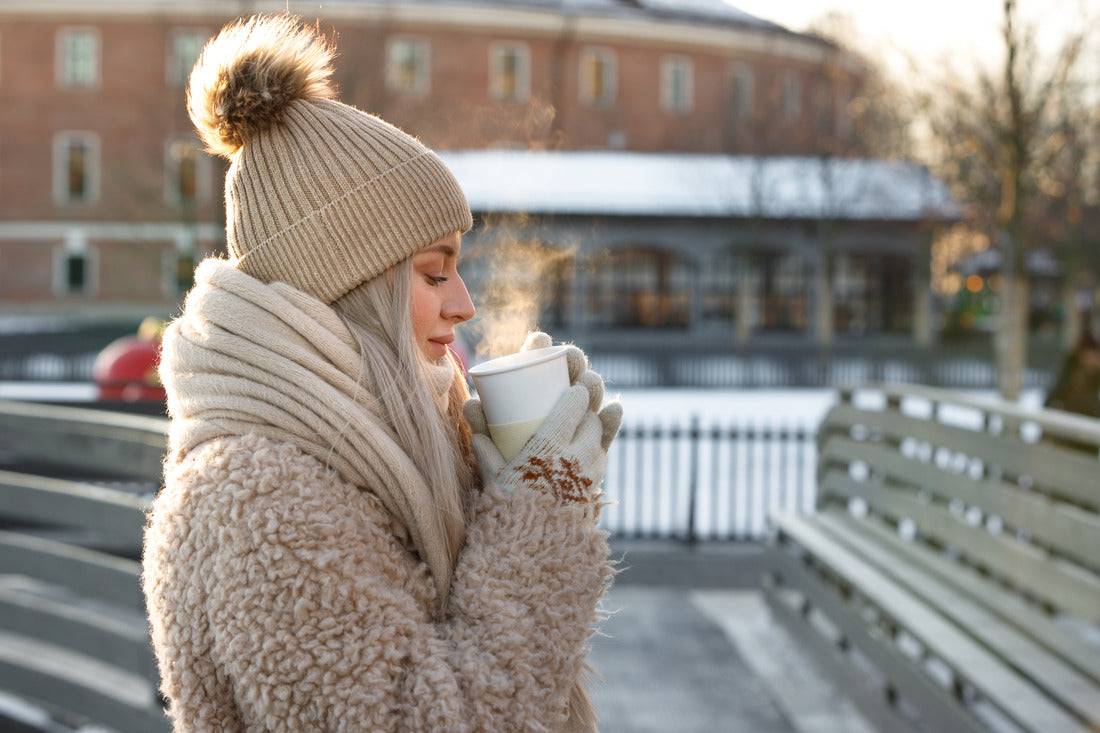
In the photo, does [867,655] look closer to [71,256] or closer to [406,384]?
[406,384]

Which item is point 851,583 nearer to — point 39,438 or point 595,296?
point 39,438

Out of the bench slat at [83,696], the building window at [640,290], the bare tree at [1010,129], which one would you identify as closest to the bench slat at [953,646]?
the bench slat at [83,696]

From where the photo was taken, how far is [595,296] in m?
29.1

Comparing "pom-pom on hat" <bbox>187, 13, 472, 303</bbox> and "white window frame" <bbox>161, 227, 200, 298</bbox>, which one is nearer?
"pom-pom on hat" <bbox>187, 13, 472, 303</bbox>

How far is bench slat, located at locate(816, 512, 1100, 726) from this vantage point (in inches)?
110

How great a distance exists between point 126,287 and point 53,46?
9.21 metres

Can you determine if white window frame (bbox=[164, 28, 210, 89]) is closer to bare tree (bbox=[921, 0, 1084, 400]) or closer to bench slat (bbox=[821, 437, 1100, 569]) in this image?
bare tree (bbox=[921, 0, 1084, 400])

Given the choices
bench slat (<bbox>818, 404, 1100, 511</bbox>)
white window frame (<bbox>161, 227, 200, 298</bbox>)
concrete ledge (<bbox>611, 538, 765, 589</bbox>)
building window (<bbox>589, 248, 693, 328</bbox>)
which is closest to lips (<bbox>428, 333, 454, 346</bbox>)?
bench slat (<bbox>818, 404, 1100, 511</bbox>)

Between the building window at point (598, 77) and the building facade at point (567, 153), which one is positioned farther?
the building window at point (598, 77)

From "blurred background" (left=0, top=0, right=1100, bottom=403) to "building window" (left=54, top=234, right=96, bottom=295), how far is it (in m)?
0.11

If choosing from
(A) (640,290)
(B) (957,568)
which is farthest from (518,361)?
(A) (640,290)

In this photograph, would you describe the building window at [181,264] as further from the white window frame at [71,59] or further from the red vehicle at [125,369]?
the red vehicle at [125,369]

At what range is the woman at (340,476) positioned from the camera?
1320 millimetres

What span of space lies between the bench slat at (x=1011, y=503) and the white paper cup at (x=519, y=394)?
6.88 ft
